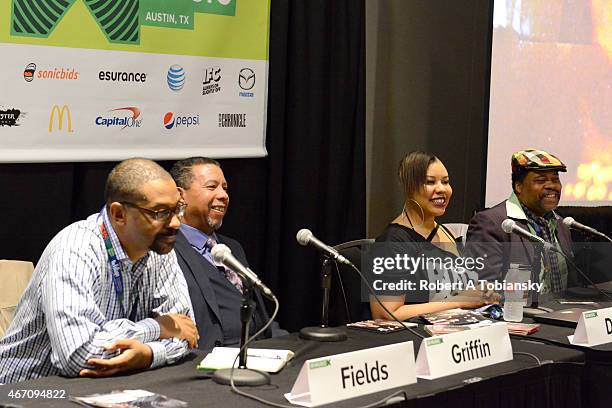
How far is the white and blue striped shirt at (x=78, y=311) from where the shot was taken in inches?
97.1

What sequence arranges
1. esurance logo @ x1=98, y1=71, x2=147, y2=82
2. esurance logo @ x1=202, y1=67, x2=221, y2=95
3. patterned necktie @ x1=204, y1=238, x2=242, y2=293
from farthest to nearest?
1. esurance logo @ x1=202, y1=67, x2=221, y2=95
2. esurance logo @ x1=98, y1=71, x2=147, y2=82
3. patterned necktie @ x1=204, y1=238, x2=242, y2=293

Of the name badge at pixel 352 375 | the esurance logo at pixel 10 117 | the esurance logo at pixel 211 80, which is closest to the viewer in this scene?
the name badge at pixel 352 375

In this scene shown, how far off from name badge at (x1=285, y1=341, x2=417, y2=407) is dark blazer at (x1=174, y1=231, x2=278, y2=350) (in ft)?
3.10

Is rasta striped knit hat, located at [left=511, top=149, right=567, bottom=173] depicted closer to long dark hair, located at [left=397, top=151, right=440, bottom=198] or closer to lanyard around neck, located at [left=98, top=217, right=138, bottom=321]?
long dark hair, located at [left=397, top=151, right=440, bottom=198]

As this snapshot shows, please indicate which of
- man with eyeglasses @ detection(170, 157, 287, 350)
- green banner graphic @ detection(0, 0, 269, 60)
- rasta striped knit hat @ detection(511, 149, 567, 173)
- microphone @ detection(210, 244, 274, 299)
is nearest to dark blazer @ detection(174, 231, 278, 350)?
man with eyeglasses @ detection(170, 157, 287, 350)

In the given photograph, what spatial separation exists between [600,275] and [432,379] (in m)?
1.92

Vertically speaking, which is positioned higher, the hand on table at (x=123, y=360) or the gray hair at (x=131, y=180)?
the gray hair at (x=131, y=180)

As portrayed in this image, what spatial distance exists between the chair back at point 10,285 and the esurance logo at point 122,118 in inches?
29.4

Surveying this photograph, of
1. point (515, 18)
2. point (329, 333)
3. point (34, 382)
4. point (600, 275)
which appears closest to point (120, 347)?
point (34, 382)

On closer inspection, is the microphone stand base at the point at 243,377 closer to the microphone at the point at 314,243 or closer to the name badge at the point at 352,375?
the name badge at the point at 352,375

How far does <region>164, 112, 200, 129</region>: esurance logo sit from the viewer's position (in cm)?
437

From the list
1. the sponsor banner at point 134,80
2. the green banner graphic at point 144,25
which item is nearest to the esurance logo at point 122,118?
the sponsor banner at point 134,80

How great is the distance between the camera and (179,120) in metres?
4.41

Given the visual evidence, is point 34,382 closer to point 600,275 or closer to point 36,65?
point 36,65
